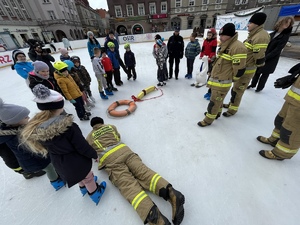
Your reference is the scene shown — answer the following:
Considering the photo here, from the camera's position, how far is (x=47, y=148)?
1.16m

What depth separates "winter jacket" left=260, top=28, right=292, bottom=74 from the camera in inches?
108

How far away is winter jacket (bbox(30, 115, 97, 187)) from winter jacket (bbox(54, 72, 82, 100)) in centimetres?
157

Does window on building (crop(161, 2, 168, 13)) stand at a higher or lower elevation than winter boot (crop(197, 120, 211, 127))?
higher

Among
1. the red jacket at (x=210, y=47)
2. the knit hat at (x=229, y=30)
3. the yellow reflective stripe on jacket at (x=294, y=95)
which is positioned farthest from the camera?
the red jacket at (x=210, y=47)

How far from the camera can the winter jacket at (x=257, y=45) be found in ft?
6.85

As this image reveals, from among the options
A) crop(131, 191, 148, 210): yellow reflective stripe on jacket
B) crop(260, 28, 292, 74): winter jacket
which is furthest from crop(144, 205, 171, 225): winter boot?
crop(260, 28, 292, 74): winter jacket

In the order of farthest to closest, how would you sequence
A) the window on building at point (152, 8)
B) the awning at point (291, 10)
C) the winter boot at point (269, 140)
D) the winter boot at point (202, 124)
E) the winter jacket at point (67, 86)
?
the window on building at point (152, 8) → the awning at point (291, 10) → the winter boot at point (202, 124) → the winter jacket at point (67, 86) → the winter boot at point (269, 140)

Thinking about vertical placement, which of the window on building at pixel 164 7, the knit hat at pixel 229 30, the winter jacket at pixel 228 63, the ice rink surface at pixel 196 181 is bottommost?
the ice rink surface at pixel 196 181

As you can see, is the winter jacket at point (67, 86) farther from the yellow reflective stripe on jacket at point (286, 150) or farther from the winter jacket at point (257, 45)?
the yellow reflective stripe on jacket at point (286, 150)

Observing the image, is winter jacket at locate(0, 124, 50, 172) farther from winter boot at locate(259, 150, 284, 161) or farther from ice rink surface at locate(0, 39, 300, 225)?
winter boot at locate(259, 150, 284, 161)

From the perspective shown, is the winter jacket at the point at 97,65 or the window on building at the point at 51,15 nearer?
the winter jacket at the point at 97,65

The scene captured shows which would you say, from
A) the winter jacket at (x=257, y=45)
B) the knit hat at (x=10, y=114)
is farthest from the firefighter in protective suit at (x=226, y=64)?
the knit hat at (x=10, y=114)

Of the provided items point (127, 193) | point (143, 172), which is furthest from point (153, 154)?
point (127, 193)

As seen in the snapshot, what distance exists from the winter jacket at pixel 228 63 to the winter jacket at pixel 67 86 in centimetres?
238
